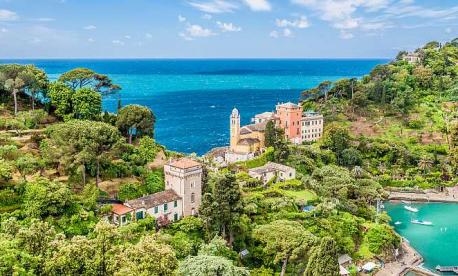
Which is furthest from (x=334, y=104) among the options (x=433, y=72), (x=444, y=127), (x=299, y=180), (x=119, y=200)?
(x=119, y=200)

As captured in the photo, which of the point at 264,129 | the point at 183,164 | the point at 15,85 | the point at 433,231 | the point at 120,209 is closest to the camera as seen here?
the point at 120,209

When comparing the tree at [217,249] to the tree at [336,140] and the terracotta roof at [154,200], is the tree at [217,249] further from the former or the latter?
the tree at [336,140]

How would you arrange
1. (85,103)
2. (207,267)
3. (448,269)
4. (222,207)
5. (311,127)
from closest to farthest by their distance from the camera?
(207,267)
(222,207)
(448,269)
(85,103)
(311,127)

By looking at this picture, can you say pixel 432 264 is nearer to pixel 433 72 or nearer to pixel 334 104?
pixel 334 104

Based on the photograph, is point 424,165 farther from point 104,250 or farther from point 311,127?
point 104,250

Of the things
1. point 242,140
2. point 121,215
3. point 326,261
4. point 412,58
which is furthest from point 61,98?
point 412,58

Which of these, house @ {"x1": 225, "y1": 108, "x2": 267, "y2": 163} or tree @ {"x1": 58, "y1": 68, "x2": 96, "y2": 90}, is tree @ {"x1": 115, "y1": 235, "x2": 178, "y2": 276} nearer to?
tree @ {"x1": 58, "y1": 68, "x2": 96, "y2": 90}
